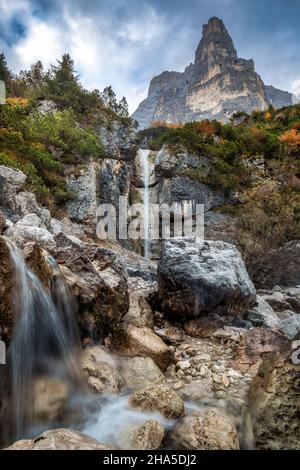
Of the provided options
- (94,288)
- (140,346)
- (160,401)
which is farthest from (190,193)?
(160,401)

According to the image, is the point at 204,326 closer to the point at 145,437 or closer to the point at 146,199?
the point at 145,437

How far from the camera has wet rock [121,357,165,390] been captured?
452cm

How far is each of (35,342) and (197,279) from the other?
413cm

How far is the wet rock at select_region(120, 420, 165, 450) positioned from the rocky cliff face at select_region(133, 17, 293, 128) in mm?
83949

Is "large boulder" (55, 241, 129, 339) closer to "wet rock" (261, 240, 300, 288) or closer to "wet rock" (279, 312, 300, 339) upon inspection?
"wet rock" (279, 312, 300, 339)

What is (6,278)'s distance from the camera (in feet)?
12.1

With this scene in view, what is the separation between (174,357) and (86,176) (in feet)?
47.6

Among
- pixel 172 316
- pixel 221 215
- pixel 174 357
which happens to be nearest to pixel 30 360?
pixel 174 357

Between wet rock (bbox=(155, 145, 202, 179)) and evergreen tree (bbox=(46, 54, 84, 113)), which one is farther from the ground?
evergreen tree (bbox=(46, 54, 84, 113))

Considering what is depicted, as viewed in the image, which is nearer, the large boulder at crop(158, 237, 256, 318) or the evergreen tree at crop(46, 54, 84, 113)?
the large boulder at crop(158, 237, 256, 318)

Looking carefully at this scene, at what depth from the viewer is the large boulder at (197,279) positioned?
7113 mm

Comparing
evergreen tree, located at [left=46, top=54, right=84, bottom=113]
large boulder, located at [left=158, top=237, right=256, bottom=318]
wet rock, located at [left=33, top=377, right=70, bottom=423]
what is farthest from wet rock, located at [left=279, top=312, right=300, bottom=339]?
evergreen tree, located at [left=46, top=54, right=84, bottom=113]

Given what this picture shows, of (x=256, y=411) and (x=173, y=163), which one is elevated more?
(x=173, y=163)

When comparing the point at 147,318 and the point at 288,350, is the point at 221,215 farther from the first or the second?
the point at 288,350
